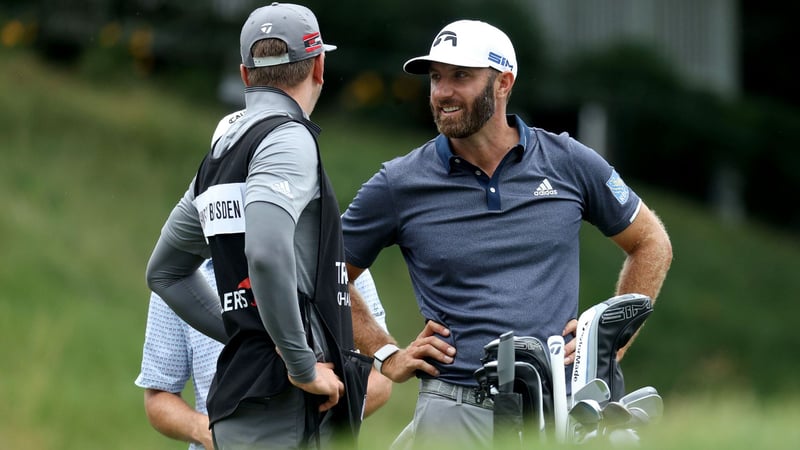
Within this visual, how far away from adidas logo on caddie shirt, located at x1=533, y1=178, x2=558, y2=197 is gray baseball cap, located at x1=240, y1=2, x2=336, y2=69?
1.22 metres

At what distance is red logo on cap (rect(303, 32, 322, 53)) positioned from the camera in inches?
199

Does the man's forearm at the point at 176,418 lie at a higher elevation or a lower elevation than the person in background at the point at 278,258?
lower

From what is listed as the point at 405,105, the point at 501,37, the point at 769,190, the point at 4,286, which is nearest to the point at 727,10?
the point at 769,190

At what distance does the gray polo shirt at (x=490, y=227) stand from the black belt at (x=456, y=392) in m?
0.03

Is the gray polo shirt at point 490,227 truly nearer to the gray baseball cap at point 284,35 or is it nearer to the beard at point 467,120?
Result: the beard at point 467,120

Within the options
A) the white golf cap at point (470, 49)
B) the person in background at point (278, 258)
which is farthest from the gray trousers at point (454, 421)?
the white golf cap at point (470, 49)

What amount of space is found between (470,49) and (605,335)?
1.33 meters

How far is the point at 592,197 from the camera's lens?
239 inches

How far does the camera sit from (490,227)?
5.87 metres

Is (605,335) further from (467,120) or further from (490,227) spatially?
(467,120)

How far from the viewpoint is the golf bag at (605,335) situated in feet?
17.1

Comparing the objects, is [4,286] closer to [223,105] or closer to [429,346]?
[223,105]

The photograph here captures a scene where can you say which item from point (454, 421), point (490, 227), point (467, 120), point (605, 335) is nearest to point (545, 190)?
point (490, 227)

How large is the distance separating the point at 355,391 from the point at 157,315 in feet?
3.90
